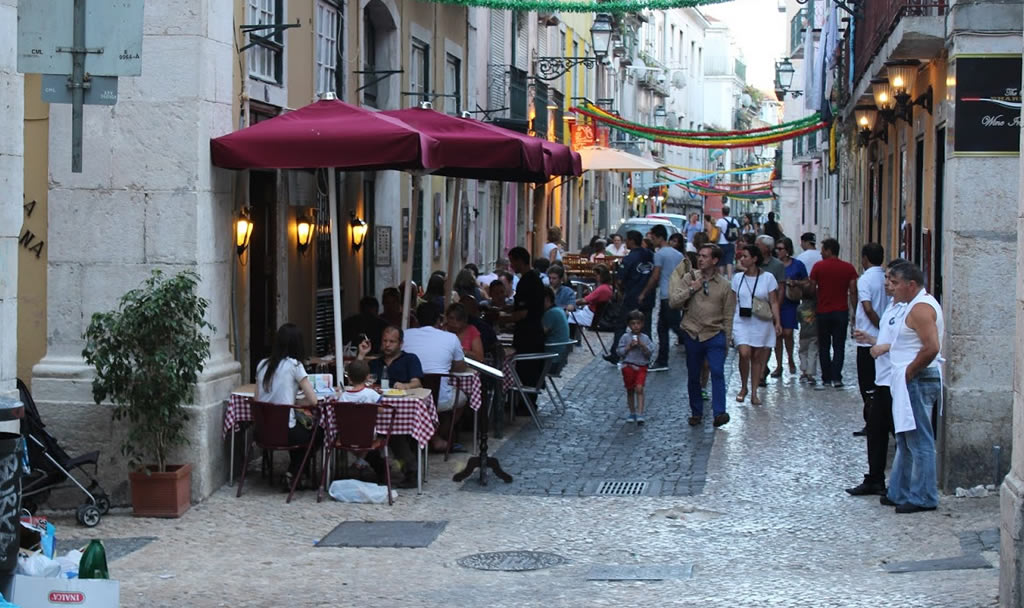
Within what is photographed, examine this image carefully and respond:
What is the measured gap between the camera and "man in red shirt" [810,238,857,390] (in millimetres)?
17203

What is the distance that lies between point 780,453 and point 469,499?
3.23 metres

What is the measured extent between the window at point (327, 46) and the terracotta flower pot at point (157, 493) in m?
5.98

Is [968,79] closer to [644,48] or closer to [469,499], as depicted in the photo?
[469,499]

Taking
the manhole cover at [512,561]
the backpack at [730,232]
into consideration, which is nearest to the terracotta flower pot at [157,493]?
the manhole cover at [512,561]

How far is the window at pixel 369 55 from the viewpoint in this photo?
17772mm

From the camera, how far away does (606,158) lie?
A: 27.9 meters

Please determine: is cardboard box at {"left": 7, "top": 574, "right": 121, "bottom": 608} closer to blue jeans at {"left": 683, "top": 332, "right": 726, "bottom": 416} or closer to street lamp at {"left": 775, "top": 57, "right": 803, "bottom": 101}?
blue jeans at {"left": 683, "top": 332, "right": 726, "bottom": 416}

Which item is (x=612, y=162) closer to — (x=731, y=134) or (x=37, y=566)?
(x=731, y=134)

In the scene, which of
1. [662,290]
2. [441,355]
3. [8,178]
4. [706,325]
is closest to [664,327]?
[662,290]

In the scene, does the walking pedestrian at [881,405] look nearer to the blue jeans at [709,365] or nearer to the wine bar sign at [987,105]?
the wine bar sign at [987,105]

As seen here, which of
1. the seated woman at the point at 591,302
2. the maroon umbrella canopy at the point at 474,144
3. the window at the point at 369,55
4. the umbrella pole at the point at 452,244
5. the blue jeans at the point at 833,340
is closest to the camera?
the maroon umbrella canopy at the point at 474,144

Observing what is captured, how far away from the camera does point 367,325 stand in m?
14.7

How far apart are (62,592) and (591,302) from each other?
656 inches

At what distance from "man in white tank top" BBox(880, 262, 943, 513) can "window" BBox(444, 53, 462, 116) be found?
12.4 metres
